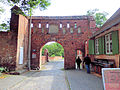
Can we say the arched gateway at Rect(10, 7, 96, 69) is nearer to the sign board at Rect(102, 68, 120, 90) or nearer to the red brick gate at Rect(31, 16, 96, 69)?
the red brick gate at Rect(31, 16, 96, 69)

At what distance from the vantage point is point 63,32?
1734cm

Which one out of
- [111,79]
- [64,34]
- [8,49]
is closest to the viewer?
[111,79]

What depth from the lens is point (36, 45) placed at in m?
17.2

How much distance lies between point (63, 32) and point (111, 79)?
13.7 metres

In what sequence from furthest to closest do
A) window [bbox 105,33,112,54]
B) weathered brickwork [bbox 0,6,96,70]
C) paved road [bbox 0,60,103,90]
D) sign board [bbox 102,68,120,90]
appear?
weathered brickwork [bbox 0,6,96,70], window [bbox 105,33,112,54], paved road [bbox 0,60,103,90], sign board [bbox 102,68,120,90]

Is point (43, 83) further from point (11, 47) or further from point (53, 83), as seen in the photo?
point (11, 47)

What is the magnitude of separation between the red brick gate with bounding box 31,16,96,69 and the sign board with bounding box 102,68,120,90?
1302 centimetres

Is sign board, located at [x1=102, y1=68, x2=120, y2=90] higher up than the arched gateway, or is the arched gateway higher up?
the arched gateway

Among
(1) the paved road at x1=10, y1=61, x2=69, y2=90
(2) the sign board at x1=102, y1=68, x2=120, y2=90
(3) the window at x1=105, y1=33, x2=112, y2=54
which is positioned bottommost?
(1) the paved road at x1=10, y1=61, x2=69, y2=90

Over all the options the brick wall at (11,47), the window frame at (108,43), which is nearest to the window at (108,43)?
the window frame at (108,43)

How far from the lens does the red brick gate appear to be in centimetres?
1719

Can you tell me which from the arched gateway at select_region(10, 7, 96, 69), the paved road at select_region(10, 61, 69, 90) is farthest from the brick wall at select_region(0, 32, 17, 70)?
the arched gateway at select_region(10, 7, 96, 69)

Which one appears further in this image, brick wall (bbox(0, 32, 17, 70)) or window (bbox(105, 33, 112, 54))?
brick wall (bbox(0, 32, 17, 70))

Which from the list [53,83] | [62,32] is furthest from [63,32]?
[53,83]
